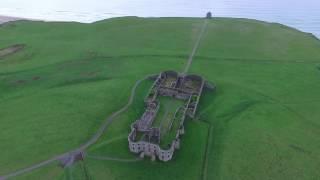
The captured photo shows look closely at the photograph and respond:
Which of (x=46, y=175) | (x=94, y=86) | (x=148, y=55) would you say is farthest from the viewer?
(x=148, y=55)

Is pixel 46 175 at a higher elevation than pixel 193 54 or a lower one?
lower

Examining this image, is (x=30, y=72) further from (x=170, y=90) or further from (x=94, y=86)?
(x=170, y=90)

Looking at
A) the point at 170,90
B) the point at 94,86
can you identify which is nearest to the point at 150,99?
the point at 170,90

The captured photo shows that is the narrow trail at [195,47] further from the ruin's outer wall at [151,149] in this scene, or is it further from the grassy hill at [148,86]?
the ruin's outer wall at [151,149]

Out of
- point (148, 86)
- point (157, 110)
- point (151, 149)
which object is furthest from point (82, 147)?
point (148, 86)

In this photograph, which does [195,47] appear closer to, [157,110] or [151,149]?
[157,110]

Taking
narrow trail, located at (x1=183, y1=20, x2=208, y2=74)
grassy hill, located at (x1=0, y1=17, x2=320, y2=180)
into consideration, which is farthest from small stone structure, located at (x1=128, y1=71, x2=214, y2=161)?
narrow trail, located at (x1=183, y1=20, x2=208, y2=74)
